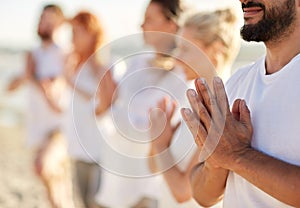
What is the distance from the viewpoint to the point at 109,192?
4020 mm

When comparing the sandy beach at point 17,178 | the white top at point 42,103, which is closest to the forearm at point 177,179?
the white top at point 42,103

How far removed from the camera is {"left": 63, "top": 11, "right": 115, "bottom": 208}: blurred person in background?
181 inches

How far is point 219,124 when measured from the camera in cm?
220

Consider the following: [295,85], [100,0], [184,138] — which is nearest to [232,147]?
[295,85]

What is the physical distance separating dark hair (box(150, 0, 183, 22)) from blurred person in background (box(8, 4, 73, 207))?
2201 mm

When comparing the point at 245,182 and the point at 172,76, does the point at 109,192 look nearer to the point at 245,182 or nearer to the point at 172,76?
the point at 172,76

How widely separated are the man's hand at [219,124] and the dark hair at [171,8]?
1.60 metres

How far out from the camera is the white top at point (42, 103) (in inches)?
233

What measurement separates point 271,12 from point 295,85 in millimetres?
292

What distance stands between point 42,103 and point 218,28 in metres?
2.87

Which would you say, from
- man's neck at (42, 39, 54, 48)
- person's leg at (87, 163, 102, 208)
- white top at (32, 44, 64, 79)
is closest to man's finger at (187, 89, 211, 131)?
person's leg at (87, 163, 102, 208)

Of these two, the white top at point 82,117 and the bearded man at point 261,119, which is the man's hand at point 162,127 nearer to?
the bearded man at point 261,119

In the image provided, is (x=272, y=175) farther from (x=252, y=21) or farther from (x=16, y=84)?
(x=16, y=84)

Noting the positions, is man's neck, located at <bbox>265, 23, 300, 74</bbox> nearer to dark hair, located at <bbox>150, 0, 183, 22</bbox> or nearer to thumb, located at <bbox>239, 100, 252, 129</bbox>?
thumb, located at <bbox>239, 100, 252, 129</bbox>
